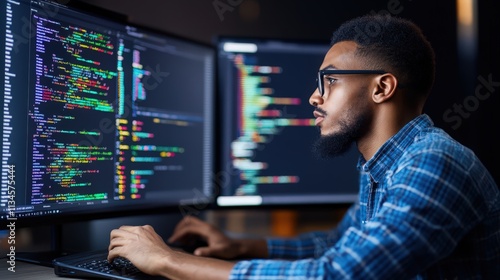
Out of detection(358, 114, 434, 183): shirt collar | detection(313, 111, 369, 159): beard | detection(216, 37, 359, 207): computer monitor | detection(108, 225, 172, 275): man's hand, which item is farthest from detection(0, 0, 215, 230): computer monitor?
detection(358, 114, 434, 183): shirt collar

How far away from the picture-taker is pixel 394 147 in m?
1.01

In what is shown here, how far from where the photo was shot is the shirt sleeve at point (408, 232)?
75cm

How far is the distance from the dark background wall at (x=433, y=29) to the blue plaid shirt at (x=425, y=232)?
2.70 feet

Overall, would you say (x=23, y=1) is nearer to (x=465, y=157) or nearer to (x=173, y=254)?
(x=173, y=254)

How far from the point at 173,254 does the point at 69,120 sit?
376 mm

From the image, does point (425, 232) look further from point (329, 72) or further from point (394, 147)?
point (329, 72)

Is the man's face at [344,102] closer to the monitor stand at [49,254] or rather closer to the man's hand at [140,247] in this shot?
the man's hand at [140,247]

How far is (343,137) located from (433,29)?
2.76 ft

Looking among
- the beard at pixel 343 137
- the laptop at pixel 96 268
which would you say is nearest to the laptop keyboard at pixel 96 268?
the laptop at pixel 96 268

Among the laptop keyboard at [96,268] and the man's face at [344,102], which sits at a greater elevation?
the man's face at [344,102]

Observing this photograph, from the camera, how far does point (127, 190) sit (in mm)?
1234

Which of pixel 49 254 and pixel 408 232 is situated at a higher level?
pixel 408 232

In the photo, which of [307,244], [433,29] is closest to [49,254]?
[307,244]

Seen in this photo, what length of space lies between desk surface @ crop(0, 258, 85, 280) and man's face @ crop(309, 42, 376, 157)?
608mm
